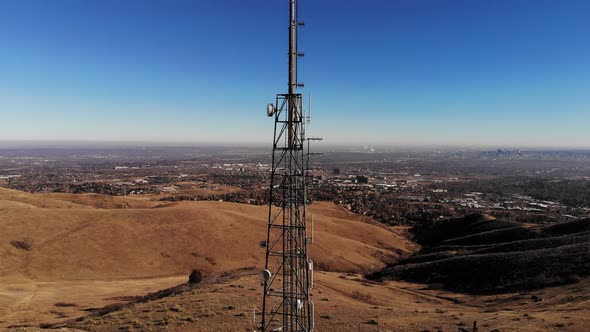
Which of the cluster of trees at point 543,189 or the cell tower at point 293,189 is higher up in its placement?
the cell tower at point 293,189

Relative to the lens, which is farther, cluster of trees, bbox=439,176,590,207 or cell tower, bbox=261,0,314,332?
cluster of trees, bbox=439,176,590,207

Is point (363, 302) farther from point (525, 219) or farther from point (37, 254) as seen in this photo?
point (525, 219)

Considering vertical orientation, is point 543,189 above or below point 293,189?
below

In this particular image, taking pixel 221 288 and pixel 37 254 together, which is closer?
pixel 221 288

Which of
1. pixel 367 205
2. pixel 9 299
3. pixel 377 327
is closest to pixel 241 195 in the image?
pixel 367 205

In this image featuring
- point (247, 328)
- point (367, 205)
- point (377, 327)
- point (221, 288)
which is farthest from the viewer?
point (367, 205)

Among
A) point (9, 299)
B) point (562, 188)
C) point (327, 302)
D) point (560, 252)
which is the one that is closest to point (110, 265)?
point (9, 299)

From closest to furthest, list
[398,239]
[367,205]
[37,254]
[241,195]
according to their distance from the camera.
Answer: [37,254]
[398,239]
[367,205]
[241,195]

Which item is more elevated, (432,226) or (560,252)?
(560,252)

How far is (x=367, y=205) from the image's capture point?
10819 centimetres

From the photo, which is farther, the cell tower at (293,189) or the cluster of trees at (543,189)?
the cluster of trees at (543,189)

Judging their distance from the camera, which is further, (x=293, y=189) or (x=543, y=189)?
(x=543, y=189)

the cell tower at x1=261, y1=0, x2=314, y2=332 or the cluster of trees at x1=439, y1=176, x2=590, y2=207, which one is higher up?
the cell tower at x1=261, y1=0, x2=314, y2=332

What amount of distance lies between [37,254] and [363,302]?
33291 millimetres
